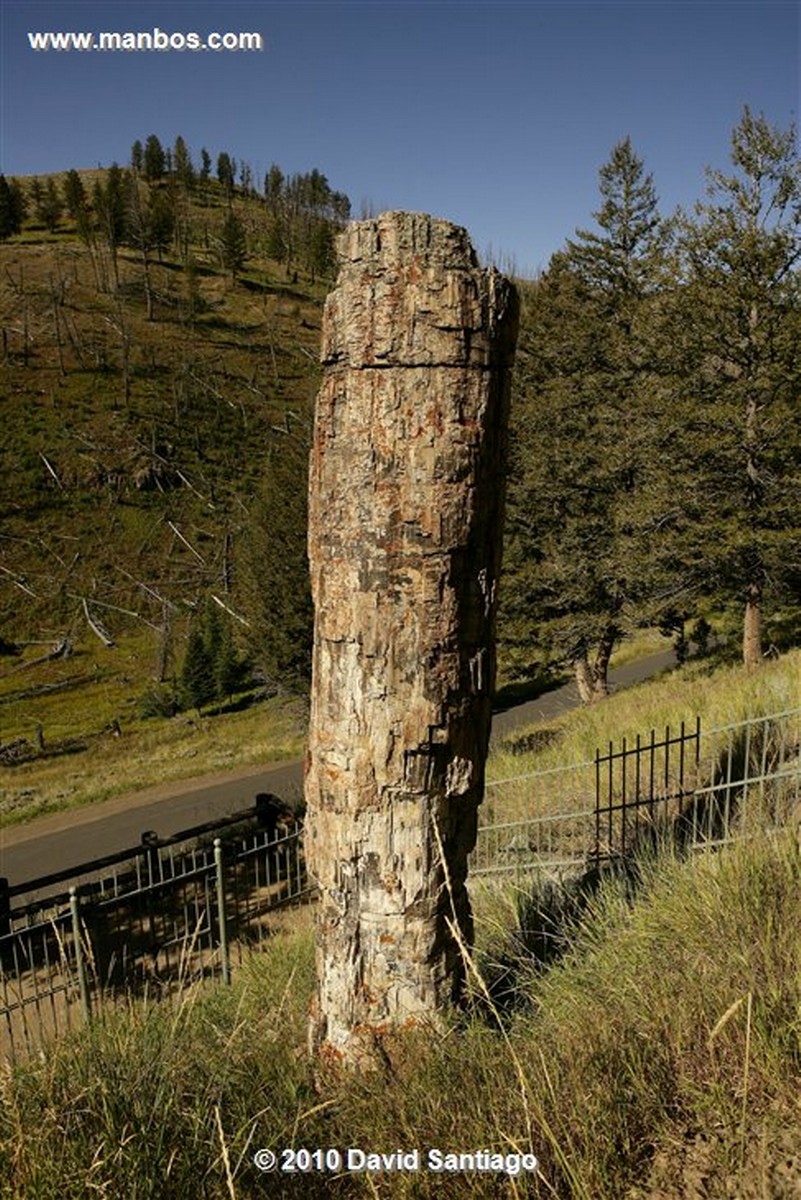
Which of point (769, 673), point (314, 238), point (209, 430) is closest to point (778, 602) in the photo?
point (769, 673)

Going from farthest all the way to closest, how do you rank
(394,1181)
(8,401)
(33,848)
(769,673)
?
(8,401) < (33,848) < (769,673) < (394,1181)

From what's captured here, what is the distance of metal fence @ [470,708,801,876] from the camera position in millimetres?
6582

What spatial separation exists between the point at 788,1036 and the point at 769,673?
1137 centimetres

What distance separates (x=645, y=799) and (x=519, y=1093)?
5562 mm

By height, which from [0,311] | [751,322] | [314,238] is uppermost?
[314,238]

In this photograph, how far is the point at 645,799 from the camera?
7.77 meters

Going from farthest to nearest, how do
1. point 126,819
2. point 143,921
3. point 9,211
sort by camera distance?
1. point 9,211
2. point 126,819
3. point 143,921

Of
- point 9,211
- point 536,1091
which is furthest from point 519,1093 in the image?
point 9,211

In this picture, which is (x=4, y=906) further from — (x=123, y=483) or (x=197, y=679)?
(x=123, y=483)

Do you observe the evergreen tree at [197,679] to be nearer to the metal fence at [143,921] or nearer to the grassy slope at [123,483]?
the grassy slope at [123,483]

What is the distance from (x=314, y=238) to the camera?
8625 centimetres

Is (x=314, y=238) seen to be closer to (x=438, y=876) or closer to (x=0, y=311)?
(x=0, y=311)

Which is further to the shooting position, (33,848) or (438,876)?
(33,848)
